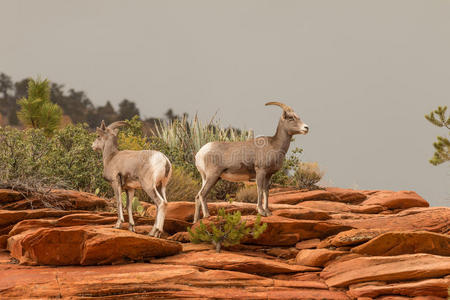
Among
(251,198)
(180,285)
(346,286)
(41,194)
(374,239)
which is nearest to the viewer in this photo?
(180,285)

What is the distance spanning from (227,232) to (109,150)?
3097 millimetres

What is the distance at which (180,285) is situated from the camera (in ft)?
27.3

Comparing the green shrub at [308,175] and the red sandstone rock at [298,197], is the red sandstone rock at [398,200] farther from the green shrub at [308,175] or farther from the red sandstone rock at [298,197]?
the green shrub at [308,175]

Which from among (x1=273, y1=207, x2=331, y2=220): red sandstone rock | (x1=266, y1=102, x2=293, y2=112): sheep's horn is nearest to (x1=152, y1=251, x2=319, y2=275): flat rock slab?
(x1=273, y1=207, x2=331, y2=220): red sandstone rock

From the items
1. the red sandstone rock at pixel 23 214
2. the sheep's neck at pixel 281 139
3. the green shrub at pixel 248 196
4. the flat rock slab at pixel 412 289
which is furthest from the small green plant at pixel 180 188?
the flat rock slab at pixel 412 289

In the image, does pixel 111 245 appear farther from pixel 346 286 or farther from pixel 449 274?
pixel 449 274

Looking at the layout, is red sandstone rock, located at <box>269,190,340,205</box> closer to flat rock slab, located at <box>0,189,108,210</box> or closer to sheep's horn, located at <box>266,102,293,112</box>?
sheep's horn, located at <box>266,102,293,112</box>

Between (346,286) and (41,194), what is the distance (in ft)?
25.6

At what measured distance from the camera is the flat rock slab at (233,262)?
903cm

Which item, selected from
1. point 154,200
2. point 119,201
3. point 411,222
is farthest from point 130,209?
point 411,222

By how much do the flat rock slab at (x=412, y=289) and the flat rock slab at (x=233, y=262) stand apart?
4.35ft

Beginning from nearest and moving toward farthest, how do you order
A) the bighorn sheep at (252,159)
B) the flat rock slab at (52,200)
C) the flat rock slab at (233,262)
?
the flat rock slab at (233,262)
the bighorn sheep at (252,159)
the flat rock slab at (52,200)

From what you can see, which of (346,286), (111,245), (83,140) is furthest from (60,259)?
(83,140)

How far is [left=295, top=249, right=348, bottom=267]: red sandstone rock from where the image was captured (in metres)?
9.60
